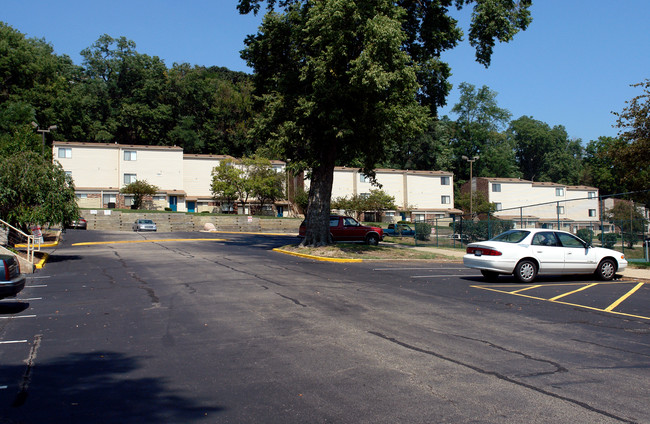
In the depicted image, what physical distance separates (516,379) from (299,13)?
2190 cm

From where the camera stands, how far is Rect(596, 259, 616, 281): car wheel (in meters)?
15.6

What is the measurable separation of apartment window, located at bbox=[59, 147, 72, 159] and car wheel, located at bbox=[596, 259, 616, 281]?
58.8 metres

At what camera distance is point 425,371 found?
6156 mm

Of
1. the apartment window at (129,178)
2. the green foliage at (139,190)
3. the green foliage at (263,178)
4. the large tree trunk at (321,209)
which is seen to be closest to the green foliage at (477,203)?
the green foliage at (263,178)

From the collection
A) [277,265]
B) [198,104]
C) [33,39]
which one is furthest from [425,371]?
[33,39]

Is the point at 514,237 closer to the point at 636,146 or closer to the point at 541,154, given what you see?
the point at 636,146

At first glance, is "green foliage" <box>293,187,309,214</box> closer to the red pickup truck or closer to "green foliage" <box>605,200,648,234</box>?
the red pickup truck

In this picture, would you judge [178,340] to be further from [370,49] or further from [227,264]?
[370,49]

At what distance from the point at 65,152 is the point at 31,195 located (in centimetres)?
4474

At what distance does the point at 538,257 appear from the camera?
14711mm

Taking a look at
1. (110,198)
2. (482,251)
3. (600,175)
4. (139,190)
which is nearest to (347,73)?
(482,251)

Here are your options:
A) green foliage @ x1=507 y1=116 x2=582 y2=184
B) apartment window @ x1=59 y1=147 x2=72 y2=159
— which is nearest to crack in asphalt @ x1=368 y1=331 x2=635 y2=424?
apartment window @ x1=59 y1=147 x2=72 y2=159

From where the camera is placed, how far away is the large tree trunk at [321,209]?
974 inches

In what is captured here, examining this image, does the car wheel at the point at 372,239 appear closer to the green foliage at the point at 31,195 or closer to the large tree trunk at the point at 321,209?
the large tree trunk at the point at 321,209
